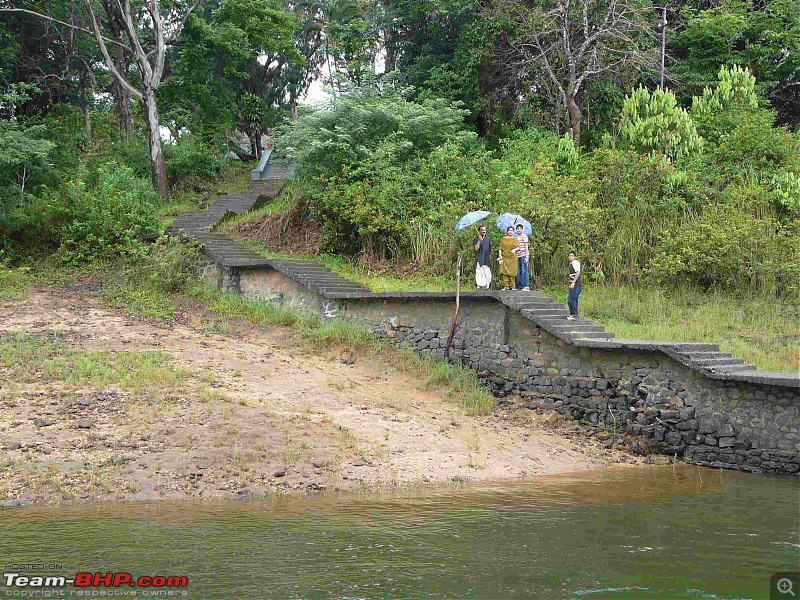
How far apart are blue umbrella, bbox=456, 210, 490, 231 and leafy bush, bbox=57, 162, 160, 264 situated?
8.44 m

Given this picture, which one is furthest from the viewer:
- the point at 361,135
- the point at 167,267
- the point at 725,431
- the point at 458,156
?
the point at 361,135

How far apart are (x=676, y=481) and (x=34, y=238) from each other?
692 inches

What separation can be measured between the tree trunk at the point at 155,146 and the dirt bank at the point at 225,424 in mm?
8255

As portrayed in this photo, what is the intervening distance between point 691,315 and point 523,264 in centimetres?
335

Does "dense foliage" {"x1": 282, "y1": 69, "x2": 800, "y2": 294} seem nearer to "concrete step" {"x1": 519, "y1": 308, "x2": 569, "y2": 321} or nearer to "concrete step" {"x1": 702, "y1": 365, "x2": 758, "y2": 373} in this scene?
"concrete step" {"x1": 519, "y1": 308, "x2": 569, "y2": 321}

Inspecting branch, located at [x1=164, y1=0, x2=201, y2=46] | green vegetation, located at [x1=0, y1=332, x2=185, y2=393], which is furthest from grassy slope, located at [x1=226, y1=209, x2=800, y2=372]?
branch, located at [x1=164, y1=0, x2=201, y2=46]

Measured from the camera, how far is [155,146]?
24484mm

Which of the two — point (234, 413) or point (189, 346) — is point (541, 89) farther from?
point (234, 413)

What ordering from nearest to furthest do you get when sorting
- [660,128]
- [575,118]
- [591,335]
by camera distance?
[591,335] → [660,128] → [575,118]

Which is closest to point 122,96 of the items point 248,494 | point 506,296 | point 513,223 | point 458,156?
point 458,156

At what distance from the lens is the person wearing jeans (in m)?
16.3

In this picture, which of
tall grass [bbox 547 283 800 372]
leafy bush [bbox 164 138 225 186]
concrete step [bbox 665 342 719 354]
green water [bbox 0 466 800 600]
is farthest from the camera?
leafy bush [bbox 164 138 225 186]

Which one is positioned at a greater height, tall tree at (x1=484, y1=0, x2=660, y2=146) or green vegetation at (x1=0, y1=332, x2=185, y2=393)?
tall tree at (x1=484, y1=0, x2=660, y2=146)

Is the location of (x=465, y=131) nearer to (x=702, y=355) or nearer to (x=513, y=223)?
(x=513, y=223)
